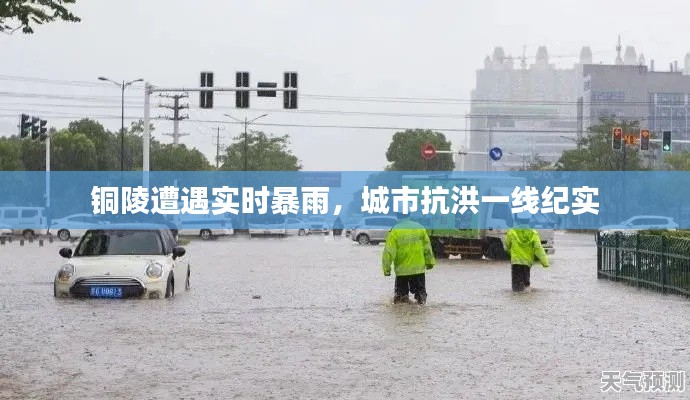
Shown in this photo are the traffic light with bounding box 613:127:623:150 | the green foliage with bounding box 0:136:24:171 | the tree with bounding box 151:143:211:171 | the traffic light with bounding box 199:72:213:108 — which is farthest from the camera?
the tree with bounding box 151:143:211:171

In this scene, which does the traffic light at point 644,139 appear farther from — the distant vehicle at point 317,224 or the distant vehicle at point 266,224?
the distant vehicle at point 317,224

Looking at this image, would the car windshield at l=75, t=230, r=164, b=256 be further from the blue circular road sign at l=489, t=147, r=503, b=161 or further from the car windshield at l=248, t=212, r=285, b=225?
the car windshield at l=248, t=212, r=285, b=225

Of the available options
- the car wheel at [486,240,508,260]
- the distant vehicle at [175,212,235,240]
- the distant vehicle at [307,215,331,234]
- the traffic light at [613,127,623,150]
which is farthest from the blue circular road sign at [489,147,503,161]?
the distant vehicle at [307,215,331,234]

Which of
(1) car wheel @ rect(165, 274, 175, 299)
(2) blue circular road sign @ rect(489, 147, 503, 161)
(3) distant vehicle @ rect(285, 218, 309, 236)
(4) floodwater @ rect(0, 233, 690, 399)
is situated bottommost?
(3) distant vehicle @ rect(285, 218, 309, 236)

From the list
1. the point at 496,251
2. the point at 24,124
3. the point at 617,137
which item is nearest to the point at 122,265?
the point at 496,251

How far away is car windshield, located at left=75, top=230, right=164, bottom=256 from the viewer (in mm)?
24500

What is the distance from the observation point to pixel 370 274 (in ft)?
116

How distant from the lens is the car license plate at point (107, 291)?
23.1 m

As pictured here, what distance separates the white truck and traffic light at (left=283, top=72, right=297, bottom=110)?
607 cm

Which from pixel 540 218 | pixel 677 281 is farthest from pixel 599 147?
pixel 677 281

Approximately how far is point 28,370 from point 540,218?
38842mm

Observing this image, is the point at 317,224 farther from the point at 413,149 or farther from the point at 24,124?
the point at 24,124

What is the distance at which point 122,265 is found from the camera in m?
23.3

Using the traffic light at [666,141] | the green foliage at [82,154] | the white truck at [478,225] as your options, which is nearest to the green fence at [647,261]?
the white truck at [478,225]
